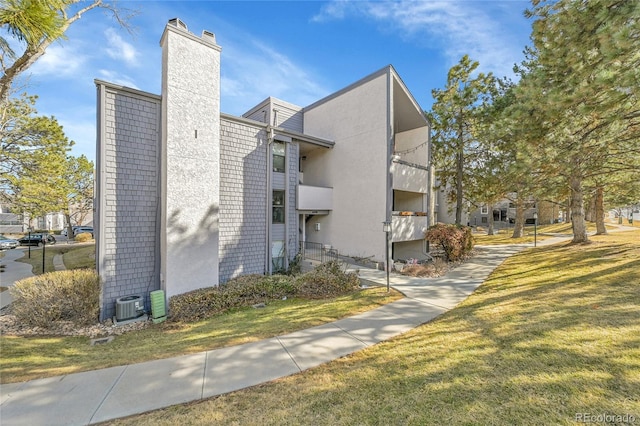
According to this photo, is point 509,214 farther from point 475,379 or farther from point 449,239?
point 475,379

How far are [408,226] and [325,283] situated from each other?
6664mm

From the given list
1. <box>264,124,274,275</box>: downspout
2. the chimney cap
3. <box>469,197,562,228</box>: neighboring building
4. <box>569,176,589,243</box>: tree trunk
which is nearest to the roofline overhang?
<box>264,124,274,275</box>: downspout

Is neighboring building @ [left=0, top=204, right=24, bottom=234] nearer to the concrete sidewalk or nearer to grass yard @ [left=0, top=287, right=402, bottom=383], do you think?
grass yard @ [left=0, top=287, right=402, bottom=383]

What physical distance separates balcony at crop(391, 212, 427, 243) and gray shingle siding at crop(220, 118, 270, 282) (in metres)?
6.53

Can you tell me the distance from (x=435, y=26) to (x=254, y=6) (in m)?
6.87

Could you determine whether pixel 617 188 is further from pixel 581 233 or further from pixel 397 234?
pixel 397 234

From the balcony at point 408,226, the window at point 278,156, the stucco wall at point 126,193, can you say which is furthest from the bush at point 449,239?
the stucco wall at point 126,193

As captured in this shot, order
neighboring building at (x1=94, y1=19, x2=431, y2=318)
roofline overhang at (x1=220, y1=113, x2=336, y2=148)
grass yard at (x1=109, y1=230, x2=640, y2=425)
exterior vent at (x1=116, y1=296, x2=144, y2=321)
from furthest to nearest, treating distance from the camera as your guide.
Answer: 1. roofline overhang at (x1=220, y1=113, x2=336, y2=148)
2. neighboring building at (x1=94, y1=19, x2=431, y2=318)
3. exterior vent at (x1=116, y1=296, x2=144, y2=321)
4. grass yard at (x1=109, y1=230, x2=640, y2=425)

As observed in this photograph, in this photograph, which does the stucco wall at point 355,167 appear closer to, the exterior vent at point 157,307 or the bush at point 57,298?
the exterior vent at point 157,307

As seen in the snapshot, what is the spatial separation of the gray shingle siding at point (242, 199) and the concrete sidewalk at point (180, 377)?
19.8 ft

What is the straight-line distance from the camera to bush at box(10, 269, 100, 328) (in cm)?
741

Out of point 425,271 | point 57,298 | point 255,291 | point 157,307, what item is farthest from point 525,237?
point 57,298

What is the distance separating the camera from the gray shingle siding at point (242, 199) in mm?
10656

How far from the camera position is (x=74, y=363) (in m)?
4.91
